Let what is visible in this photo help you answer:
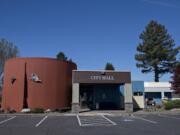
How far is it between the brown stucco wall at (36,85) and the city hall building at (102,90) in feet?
6.65

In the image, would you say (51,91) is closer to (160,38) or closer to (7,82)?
(7,82)

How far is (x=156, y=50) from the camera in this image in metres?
57.9

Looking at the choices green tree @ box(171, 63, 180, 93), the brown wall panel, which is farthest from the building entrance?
the brown wall panel

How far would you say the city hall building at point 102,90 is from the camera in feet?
100

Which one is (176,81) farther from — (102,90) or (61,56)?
(61,56)

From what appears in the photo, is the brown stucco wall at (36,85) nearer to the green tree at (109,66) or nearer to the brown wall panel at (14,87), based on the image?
the brown wall panel at (14,87)

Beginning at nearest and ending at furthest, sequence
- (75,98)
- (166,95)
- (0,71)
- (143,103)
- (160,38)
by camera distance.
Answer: (75,98), (143,103), (166,95), (0,71), (160,38)

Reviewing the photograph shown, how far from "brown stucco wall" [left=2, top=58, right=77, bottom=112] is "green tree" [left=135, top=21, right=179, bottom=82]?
31.1 m

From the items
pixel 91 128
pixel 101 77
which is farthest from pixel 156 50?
pixel 91 128

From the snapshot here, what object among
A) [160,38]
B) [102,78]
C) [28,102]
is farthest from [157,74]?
[28,102]

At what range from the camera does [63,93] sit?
3150 centimetres

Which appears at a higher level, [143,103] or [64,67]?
[64,67]

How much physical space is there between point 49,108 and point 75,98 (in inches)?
124

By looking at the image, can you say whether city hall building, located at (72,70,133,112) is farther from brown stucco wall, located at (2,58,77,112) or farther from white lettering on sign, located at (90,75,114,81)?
brown stucco wall, located at (2,58,77,112)
